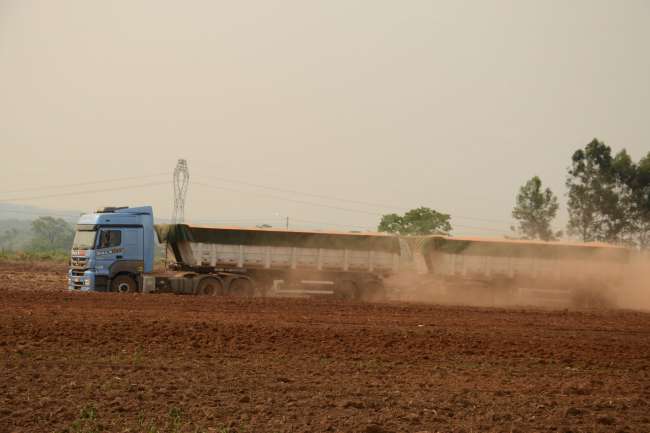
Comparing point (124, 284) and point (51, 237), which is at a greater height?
point (51, 237)

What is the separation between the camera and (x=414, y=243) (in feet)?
112

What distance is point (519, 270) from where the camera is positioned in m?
34.4

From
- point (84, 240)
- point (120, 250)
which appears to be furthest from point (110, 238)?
point (84, 240)

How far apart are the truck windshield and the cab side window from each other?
0.31 metres

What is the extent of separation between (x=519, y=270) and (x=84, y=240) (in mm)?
19600

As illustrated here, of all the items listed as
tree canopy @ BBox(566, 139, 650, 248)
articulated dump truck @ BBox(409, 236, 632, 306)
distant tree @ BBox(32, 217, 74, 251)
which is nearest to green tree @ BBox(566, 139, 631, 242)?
tree canopy @ BBox(566, 139, 650, 248)

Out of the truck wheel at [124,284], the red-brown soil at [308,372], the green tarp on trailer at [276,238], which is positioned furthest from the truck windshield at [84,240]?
the red-brown soil at [308,372]

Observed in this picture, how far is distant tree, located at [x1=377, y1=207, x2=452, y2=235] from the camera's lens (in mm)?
90562

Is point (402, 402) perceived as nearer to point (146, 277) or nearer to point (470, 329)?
point (470, 329)

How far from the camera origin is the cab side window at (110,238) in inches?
1160

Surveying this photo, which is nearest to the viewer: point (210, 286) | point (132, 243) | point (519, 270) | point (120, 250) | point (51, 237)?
point (120, 250)

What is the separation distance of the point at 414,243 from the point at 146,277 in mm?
12240

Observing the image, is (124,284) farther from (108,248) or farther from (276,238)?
(276,238)

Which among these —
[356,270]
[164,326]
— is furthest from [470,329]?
[356,270]
